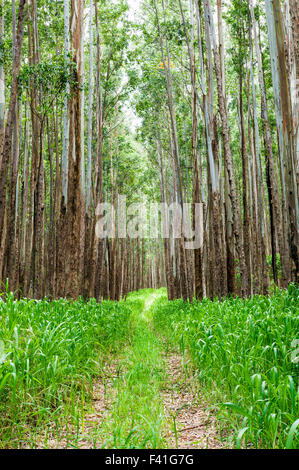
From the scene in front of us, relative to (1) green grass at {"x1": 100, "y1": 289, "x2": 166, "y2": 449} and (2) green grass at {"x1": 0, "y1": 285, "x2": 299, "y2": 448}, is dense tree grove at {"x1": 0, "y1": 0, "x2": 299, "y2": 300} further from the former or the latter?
(1) green grass at {"x1": 100, "y1": 289, "x2": 166, "y2": 449}

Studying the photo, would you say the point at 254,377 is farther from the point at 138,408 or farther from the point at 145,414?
the point at 138,408

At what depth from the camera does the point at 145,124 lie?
18188 mm

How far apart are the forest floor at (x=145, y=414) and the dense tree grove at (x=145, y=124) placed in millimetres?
2465

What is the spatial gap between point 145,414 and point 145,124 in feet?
55.5

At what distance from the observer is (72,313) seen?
5500 millimetres

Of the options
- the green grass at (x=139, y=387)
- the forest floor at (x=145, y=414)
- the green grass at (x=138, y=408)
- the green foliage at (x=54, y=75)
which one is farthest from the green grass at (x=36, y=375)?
the green foliage at (x=54, y=75)

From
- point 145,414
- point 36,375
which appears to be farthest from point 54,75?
point 145,414

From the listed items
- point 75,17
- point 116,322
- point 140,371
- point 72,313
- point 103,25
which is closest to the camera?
point 140,371

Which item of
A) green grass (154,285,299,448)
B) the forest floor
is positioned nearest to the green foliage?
the forest floor

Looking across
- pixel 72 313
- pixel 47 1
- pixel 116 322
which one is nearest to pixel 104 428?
pixel 72 313

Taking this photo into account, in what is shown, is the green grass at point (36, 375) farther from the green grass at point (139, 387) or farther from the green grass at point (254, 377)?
the green grass at point (254, 377)

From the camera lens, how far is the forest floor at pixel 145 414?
2.43m
